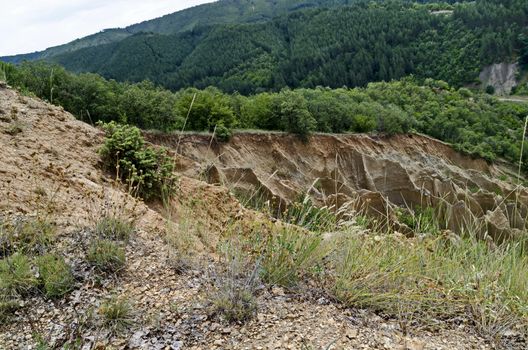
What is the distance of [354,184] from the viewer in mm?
24984

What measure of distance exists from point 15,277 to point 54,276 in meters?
0.33

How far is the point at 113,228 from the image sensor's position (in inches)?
165

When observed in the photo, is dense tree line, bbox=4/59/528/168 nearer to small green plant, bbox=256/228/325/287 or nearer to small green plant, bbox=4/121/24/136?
small green plant, bbox=4/121/24/136

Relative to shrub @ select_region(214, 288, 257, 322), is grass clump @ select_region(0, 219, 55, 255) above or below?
above

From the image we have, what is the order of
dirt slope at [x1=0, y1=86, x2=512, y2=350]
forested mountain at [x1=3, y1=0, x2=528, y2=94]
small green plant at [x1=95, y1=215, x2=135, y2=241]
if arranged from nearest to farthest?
1. dirt slope at [x1=0, y1=86, x2=512, y2=350]
2. small green plant at [x1=95, y1=215, x2=135, y2=241]
3. forested mountain at [x1=3, y1=0, x2=528, y2=94]

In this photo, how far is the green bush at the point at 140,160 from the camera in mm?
9078

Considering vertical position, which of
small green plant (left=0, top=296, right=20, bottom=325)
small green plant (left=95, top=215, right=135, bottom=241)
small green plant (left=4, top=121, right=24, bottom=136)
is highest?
small green plant (left=4, top=121, right=24, bottom=136)

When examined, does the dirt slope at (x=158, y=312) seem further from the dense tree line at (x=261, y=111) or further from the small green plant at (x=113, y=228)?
the dense tree line at (x=261, y=111)

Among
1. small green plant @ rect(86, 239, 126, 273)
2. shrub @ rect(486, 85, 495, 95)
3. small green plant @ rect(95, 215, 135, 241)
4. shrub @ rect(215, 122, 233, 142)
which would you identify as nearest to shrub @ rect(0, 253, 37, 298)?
small green plant @ rect(86, 239, 126, 273)

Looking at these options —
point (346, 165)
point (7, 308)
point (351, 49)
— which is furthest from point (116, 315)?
point (351, 49)

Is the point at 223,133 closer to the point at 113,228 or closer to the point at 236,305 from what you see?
the point at 113,228

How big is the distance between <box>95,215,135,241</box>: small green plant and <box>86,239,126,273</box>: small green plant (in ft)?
0.77

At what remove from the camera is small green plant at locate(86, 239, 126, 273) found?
3785 millimetres

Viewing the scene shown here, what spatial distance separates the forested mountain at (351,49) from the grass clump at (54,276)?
8603cm
